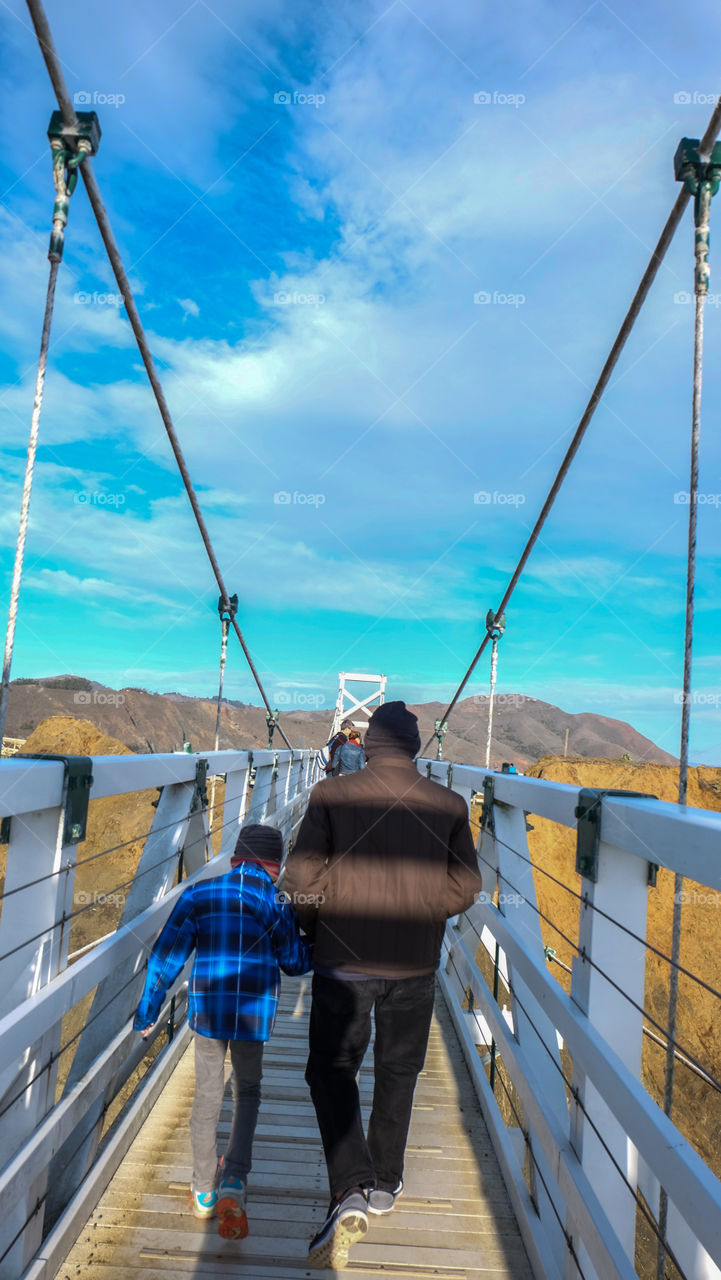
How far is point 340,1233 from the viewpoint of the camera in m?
Answer: 1.82

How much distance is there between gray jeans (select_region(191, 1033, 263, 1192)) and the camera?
2018 millimetres

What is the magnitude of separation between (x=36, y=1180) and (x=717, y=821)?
151 centimetres

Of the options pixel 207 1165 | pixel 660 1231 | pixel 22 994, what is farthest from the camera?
pixel 207 1165

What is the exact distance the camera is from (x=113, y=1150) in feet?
7.08

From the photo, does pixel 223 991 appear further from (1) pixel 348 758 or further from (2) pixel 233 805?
(1) pixel 348 758

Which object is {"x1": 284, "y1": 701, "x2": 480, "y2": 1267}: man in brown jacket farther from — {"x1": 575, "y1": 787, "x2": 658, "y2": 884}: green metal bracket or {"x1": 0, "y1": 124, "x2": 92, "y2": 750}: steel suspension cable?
{"x1": 0, "y1": 124, "x2": 92, "y2": 750}: steel suspension cable

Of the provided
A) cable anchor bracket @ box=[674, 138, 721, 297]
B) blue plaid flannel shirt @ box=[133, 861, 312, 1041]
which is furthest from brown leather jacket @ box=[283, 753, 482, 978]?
cable anchor bracket @ box=[674, 138, 721, 297]

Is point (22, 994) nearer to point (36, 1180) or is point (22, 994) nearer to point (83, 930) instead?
point (36, 1180)

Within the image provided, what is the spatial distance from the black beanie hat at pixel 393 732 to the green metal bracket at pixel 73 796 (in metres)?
0.76

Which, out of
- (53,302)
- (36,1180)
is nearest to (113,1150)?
(36,1180)

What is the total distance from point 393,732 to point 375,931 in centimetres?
51

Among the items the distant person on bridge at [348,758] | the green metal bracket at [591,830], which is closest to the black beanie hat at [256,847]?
the green metal bracket at [591,830]

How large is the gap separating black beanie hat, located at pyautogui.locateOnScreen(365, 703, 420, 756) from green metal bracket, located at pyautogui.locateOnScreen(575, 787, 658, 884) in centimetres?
61

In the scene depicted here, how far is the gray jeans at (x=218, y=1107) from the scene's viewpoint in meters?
2.02
